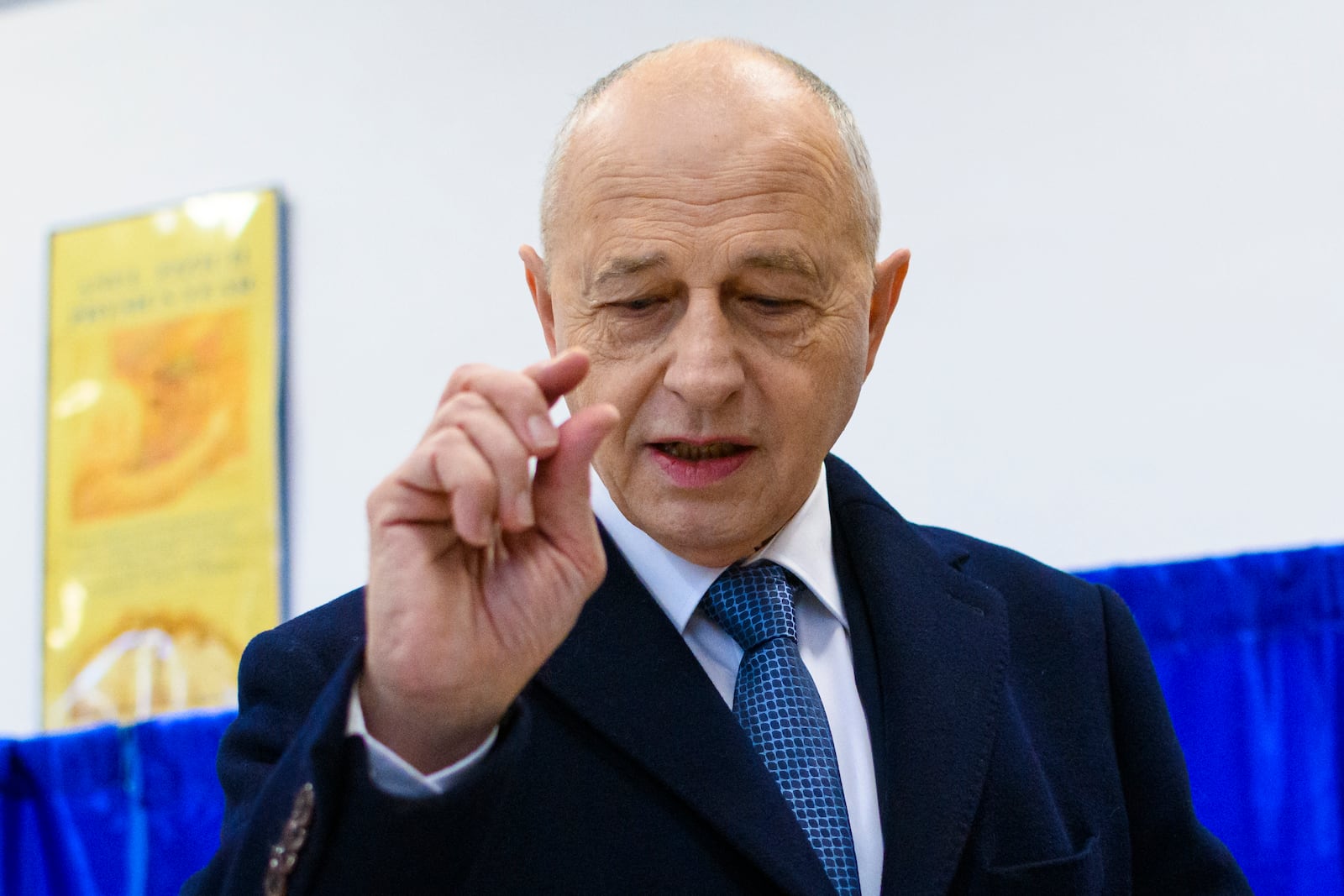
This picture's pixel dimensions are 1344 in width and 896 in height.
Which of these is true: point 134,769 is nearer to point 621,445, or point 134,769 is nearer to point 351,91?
point 621,445

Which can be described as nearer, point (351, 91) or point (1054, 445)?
point (1054, 445)

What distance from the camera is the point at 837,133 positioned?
1.32m

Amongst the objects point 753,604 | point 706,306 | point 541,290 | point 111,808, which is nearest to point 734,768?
point 753,604

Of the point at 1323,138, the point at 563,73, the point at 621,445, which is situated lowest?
the point at 621,445

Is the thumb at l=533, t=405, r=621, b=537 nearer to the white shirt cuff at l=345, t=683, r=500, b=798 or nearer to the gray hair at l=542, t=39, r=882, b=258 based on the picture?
the white shirt cuff at l=345, t=683, r=500, b=798

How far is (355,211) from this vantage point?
2.83 m

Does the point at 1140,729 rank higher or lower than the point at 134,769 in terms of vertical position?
higher

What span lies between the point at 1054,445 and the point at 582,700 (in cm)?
138

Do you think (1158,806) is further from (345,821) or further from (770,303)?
(345,821)

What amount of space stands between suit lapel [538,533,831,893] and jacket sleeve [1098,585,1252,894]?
41 centimetres

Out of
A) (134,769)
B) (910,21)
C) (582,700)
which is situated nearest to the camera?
(582,700)

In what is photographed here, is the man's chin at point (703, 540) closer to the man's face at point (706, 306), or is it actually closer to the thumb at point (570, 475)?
the man's face at point (706, 306)

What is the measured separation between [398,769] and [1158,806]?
2.48 feet

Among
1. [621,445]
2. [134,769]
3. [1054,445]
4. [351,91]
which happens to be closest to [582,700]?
[621,445]
